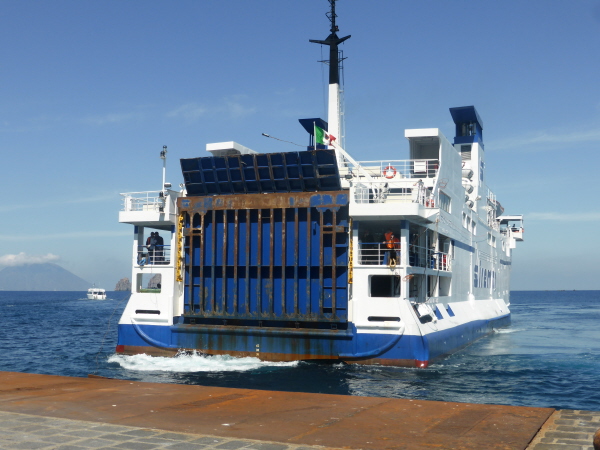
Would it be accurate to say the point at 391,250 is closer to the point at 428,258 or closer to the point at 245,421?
the point at 428,258

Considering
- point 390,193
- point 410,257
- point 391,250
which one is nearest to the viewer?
point 391,250

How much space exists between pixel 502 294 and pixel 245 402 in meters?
43.4

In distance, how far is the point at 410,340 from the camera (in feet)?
67.2

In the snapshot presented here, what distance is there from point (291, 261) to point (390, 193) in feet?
16.5

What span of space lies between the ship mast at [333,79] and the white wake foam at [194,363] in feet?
40.3

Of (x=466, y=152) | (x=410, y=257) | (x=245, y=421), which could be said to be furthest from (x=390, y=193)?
(x=245, y=421)

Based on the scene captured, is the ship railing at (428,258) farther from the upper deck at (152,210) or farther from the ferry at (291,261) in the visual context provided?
the upper deck at (152,210)

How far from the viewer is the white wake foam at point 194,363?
20422 millimetres

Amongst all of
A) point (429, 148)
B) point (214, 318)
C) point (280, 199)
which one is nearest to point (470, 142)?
point (429, 148)

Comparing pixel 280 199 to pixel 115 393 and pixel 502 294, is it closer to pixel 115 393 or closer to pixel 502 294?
pixel 115 393

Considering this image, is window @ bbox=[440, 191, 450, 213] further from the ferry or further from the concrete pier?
the concrete pier

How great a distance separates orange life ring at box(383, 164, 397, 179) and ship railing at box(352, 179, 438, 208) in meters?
0.75

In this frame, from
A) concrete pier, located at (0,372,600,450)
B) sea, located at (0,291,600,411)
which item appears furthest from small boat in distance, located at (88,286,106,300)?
concrete pier, located at (0,372,600,450)

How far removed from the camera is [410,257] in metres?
23.5
